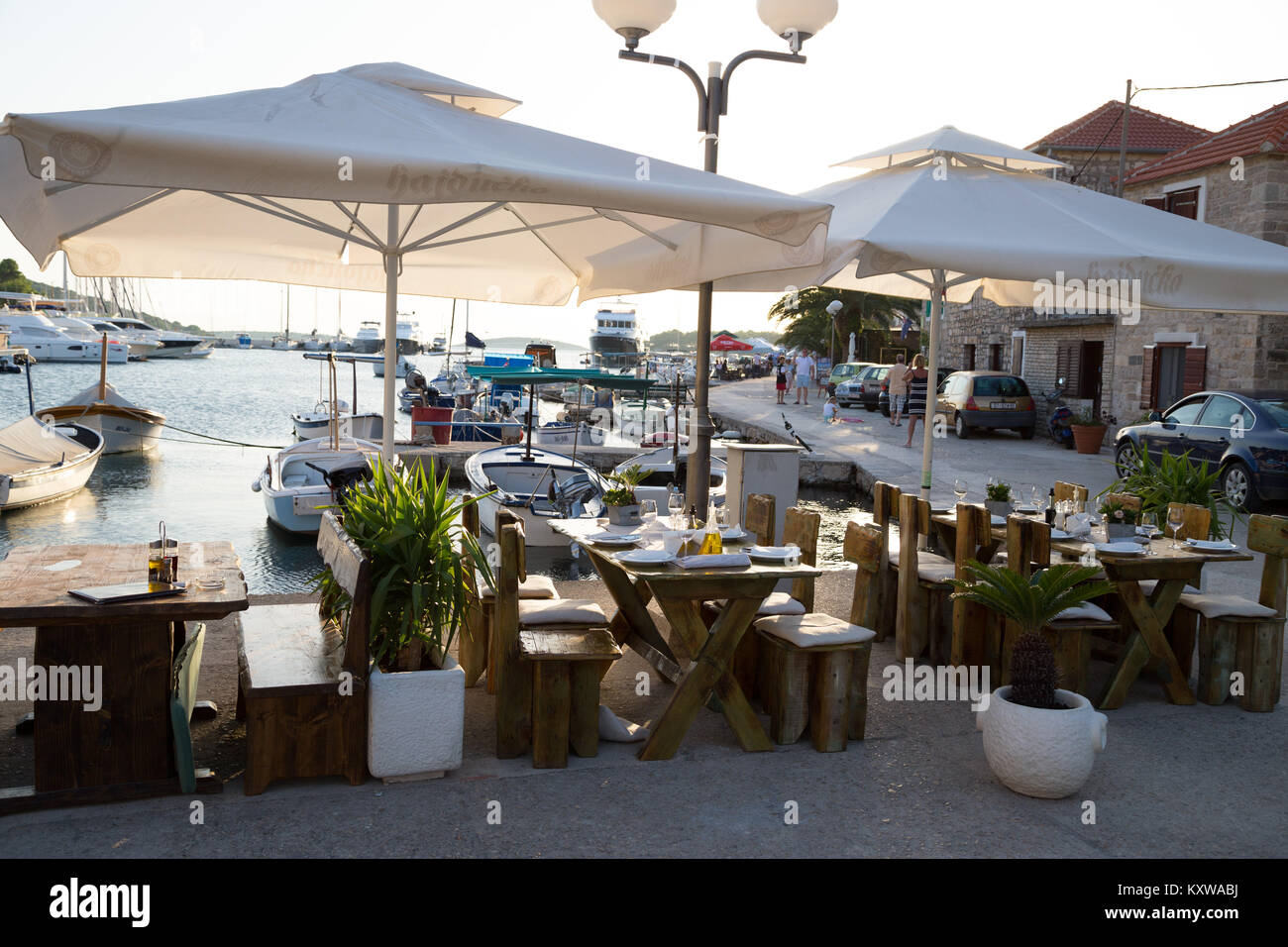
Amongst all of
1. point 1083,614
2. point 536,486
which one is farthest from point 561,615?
point 536,486

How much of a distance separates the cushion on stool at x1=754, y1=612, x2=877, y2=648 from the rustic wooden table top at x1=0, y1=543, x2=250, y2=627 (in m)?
2.37

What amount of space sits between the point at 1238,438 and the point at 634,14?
10.6 metres

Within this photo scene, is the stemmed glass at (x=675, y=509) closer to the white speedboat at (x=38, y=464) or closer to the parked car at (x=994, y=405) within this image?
the white speedboat at (x=38, y=464)

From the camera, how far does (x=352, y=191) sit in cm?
380

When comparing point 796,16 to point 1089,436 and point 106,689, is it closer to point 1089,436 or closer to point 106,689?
point 106,689

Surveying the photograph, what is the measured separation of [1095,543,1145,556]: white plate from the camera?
5.40 m

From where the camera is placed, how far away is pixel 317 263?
24.1ft

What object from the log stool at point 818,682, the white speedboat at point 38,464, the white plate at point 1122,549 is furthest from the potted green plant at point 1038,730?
the white speedboat at point 38,464

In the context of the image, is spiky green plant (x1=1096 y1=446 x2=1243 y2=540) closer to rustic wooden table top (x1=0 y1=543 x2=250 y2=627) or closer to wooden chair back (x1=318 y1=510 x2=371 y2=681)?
wooden chair back (x1=318 y1=510 x2=371 y2=681)

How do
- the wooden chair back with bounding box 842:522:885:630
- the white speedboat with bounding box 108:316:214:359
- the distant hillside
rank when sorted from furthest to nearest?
1. the distant hillside
2. the white speedboat with bounding box 108:316:214:359
3. the wooden chair back with bounding box 842:522:885:630

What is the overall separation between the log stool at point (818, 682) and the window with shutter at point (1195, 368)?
57.6 feet

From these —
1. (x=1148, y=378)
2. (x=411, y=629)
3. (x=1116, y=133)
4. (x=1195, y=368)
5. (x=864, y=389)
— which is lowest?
(x=411, y=629)

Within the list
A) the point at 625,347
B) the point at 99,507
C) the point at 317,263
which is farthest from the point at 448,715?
the point at 625,347

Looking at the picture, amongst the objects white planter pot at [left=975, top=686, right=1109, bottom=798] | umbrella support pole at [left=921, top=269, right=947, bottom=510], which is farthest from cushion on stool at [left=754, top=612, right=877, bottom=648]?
umbrella support pole at [left=921, top=269, right=947, bottom=510]
